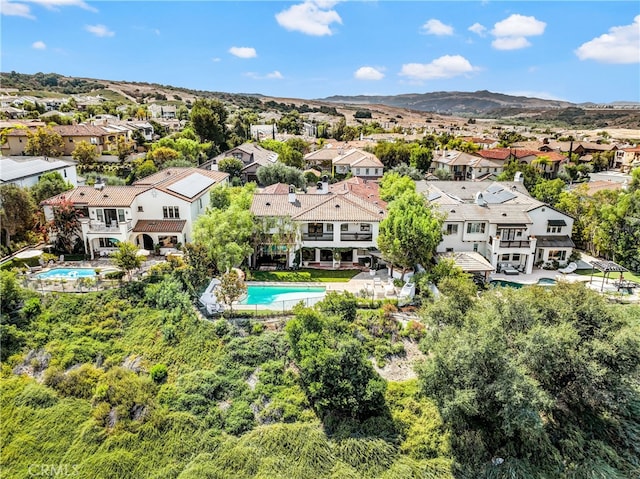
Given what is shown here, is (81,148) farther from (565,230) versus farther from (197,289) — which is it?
(565,230)

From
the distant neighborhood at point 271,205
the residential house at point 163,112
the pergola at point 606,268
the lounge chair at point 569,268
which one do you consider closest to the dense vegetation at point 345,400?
the distant neighborhood at point 271,205

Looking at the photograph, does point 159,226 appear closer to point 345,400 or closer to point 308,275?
point 308,275

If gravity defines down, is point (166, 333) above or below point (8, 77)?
below

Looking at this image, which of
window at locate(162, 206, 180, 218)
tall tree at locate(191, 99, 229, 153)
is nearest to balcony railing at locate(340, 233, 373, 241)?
window at locate(162, 206, 180, 218)

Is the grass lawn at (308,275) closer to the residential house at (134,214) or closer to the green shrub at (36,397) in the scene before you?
the residential house at (134,214)

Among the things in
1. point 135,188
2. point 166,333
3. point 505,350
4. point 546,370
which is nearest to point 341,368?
point 505,350

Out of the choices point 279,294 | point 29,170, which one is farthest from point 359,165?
point 29,170
